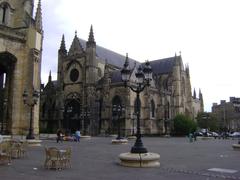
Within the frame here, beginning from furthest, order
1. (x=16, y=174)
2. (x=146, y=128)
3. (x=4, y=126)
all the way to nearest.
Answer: (x=146, y=128) → (x=4, y=126) → (x=16, y=174)

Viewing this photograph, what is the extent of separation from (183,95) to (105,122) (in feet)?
109

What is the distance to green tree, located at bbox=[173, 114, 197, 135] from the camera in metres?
73.8

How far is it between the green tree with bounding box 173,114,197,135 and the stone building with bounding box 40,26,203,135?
1.96m

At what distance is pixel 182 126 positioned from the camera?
73688mm

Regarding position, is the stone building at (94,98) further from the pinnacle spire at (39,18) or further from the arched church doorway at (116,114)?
the pinnacle spire at (39,18)

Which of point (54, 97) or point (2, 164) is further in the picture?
point (54, 97)

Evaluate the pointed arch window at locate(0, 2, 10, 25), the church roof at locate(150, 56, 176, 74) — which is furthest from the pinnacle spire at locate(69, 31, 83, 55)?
the pointed arch window at locate(0, 2, 10, 25)

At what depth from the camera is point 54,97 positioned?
70562 millimetres

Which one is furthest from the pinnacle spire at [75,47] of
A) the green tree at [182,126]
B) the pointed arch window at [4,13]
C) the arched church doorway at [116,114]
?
the pointed arch window at [4,13]

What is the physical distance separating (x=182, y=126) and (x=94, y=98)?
22.3m

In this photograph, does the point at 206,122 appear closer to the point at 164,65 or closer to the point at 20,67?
the point at 164,65

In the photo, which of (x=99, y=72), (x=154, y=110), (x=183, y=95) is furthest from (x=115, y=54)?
(x=183, y=95)

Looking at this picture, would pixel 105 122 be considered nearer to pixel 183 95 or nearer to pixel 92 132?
pixel 92 132

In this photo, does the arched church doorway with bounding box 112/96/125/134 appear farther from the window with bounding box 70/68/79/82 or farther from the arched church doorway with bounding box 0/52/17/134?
the arched church doorway with bounding box 0/52/17/134
